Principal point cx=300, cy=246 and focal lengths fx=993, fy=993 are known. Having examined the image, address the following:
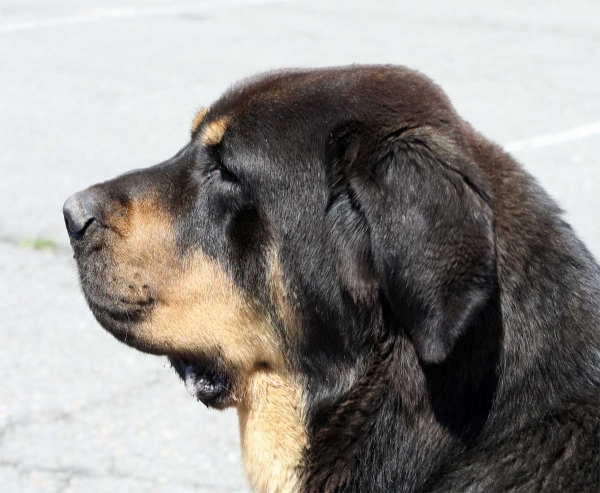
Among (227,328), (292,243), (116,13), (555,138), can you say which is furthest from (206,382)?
(116,13)

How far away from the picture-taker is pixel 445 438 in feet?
9.00

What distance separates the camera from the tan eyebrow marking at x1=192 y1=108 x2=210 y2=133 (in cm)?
341

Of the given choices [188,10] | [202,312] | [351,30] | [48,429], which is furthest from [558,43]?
[202,312]

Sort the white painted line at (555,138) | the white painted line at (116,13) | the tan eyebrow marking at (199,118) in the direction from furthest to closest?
the white painted line at (116,13)
the white painted line at (555,138)
the tan eyebrow marking at (199,118)

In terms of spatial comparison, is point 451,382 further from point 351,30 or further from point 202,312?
point 351,30

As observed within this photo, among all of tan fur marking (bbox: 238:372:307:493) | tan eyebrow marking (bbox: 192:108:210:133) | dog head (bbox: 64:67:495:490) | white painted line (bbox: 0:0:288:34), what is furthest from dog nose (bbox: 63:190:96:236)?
white painted line (bbox: 0:0:288:34)

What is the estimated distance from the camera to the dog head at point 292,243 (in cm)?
260

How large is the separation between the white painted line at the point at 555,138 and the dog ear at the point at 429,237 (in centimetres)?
611

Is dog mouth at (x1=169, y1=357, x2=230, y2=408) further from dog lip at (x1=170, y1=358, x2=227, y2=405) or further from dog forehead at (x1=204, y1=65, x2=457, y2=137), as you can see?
dog forehead at (x1=204, y1=65, x2=457, y2=137)

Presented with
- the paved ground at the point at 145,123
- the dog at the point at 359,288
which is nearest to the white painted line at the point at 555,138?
the paved ground at the point at 145,123

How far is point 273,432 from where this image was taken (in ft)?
10.3

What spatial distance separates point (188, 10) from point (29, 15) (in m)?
2.28

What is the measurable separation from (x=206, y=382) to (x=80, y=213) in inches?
27.4

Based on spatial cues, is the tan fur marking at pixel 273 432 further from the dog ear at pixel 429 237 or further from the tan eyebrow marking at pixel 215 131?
the tan eyebrow marking at pixel 215 131
